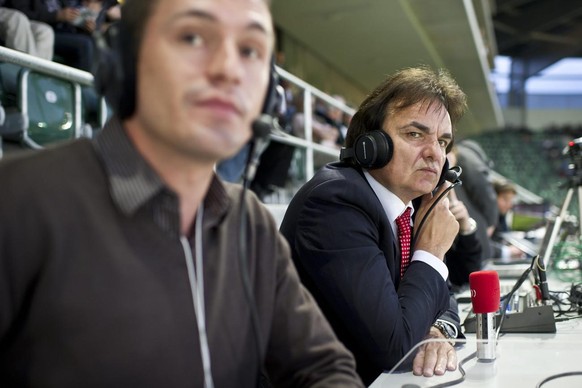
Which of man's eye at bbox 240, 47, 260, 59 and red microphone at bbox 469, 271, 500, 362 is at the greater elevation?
man's eye at bbox 240, 47, 260, 59

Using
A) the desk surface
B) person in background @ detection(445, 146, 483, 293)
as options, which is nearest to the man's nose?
the desk surface

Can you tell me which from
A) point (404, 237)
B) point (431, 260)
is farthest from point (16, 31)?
point (431, 260)

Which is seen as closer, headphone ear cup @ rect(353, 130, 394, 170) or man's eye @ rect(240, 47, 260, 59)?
man's eye @ rect(240, 47, 260, 59)

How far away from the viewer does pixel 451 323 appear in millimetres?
1137

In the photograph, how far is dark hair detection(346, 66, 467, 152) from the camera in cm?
125

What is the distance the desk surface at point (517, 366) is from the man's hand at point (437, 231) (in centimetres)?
19

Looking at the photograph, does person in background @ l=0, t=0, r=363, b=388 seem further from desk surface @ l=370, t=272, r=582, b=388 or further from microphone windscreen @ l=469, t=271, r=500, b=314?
microphone windscreen @ l=469, t=271, r=500, b=314

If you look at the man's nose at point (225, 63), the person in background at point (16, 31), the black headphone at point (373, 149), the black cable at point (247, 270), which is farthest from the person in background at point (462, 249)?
the person in background at point (16, 31)

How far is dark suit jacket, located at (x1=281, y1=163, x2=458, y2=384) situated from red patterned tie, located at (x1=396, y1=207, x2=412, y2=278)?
4 centimetres

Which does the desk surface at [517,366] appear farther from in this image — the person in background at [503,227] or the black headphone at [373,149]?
the person in background at [503,227]

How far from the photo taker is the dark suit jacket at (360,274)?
0.97 m

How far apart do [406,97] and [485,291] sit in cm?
47

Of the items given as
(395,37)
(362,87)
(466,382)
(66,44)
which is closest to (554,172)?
(362,87)

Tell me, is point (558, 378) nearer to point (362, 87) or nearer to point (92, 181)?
point (92, 181)
